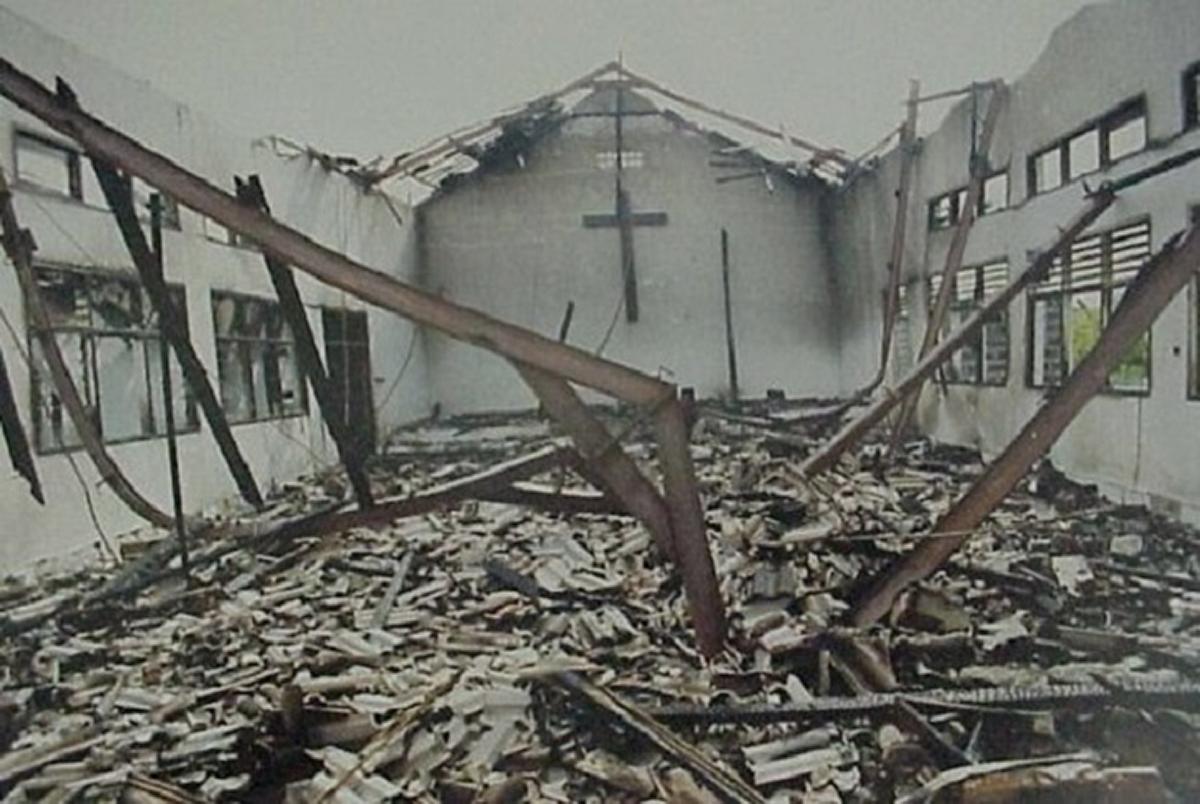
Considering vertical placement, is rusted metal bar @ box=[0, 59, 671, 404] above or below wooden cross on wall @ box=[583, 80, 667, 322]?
below

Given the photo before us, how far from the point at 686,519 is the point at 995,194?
7.72 m

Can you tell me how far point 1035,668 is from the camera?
3969mm

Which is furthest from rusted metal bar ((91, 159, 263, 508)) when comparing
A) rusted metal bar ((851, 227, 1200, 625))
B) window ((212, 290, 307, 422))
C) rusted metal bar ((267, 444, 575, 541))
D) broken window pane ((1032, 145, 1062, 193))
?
broken window pane ((1032, 145, 1062, 193))

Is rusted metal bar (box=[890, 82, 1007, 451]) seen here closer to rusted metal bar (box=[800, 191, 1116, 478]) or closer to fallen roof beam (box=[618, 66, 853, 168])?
fallen roof beam (box=[618, 66, 853, 168])

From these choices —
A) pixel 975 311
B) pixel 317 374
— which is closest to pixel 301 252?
pixel 317 374

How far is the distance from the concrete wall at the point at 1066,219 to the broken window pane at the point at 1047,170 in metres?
0.12

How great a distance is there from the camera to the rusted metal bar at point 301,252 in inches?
121

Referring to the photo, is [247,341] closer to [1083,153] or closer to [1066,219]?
[1066,219]

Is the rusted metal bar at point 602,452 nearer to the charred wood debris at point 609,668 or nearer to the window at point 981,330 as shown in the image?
the charred wood debris at point 609,668

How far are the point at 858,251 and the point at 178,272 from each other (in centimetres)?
795

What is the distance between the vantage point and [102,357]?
6.27 meters

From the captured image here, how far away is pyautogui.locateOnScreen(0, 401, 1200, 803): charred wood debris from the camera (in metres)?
3.11

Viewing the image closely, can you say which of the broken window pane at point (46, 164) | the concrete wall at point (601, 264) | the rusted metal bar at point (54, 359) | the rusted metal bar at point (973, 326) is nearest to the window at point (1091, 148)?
the rusted metal bar at point (973, 326)

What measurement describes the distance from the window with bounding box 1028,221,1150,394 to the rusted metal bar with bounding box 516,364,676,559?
452 cm
